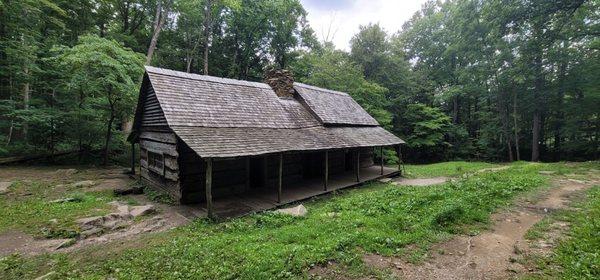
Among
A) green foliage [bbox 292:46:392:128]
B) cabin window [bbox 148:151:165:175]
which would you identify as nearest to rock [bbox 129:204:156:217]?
cabin window [bbox 148:151:165:175]

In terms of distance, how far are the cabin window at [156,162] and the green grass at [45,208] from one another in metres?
1.80

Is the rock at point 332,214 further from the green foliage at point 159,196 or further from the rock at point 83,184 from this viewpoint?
the rock at point 83,184

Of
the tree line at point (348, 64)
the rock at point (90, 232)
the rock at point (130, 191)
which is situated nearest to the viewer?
the rock at point (90, 232)

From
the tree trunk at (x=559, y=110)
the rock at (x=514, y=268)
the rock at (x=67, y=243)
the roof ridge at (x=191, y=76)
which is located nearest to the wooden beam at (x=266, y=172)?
the roof ridge at (x=191, y=76)

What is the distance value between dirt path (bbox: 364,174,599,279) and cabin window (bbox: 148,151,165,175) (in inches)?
345

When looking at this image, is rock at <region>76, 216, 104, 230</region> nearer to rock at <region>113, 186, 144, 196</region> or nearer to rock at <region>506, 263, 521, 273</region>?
rock at <region>113, 186, 144, 196</region>

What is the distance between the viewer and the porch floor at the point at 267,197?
28.7 feet

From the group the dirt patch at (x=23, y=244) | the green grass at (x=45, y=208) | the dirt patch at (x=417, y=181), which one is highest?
the dirt patch at (x=417, y=181)

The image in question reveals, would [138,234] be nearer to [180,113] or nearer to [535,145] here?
[180,113]

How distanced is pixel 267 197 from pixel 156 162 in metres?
5.05

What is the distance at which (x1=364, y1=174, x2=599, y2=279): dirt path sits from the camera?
14.9 ft

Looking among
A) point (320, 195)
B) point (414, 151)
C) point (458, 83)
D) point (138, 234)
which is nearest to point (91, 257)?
point (138, 234)

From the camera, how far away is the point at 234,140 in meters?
9.41

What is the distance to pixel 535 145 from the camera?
904 inches
